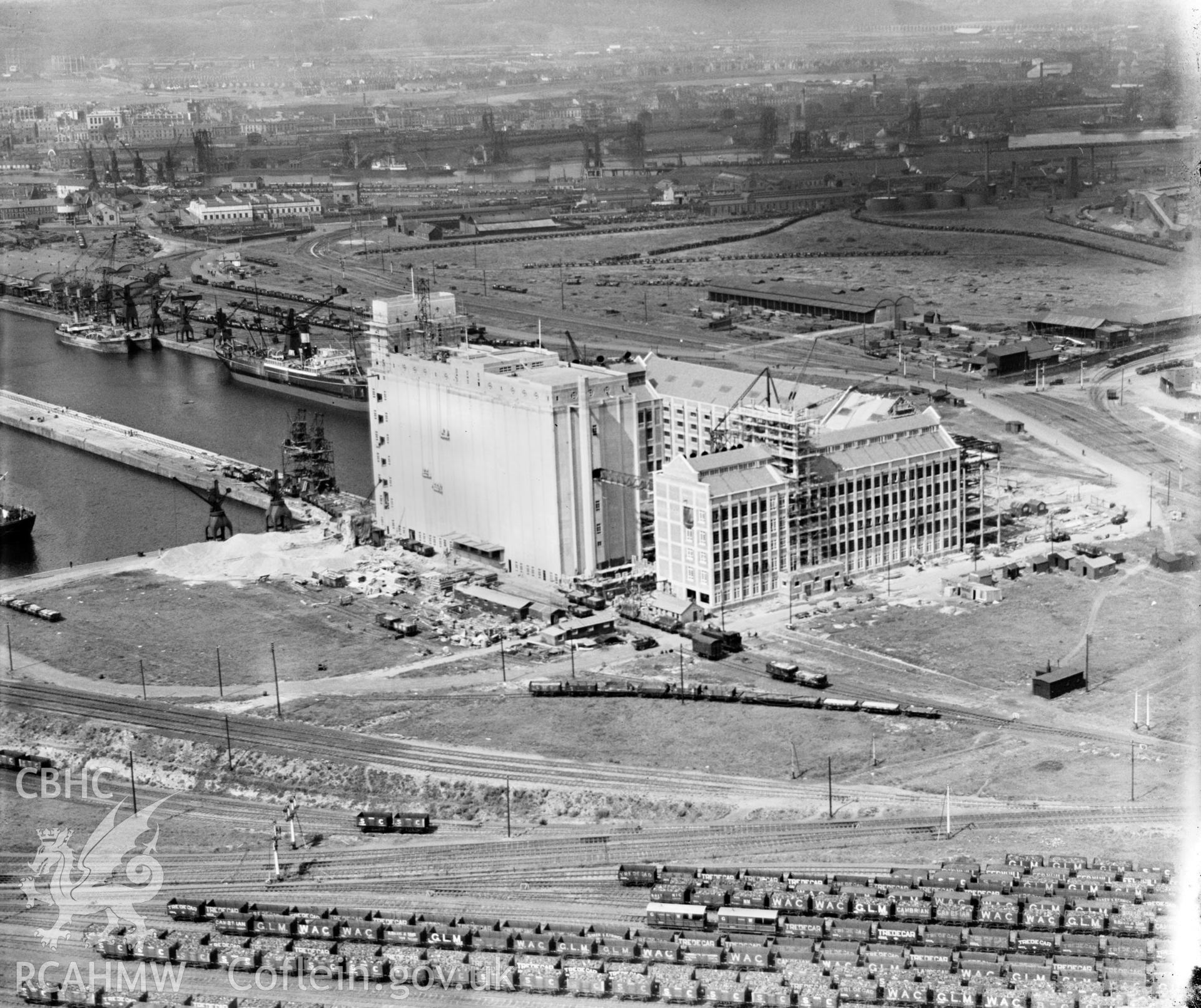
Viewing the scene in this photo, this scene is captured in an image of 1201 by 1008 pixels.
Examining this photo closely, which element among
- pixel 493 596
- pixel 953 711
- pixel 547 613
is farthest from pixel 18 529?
pixel 953 711

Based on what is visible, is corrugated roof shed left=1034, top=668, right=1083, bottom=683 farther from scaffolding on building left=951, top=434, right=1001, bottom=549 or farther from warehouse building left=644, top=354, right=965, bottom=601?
scaffolding on building left=951, top=434, right=1001, bottom=549

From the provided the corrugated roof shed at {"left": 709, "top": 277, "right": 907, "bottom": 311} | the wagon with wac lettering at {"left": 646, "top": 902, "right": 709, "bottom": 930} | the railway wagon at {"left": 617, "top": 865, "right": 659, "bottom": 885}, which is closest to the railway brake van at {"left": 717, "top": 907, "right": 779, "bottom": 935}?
the wagon with wac lettering at {"left": 646, "top": 902, "right": 709, "bottom": 930}

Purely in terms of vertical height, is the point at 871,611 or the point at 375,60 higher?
the point at 375,60

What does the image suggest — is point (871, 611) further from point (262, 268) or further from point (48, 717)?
point (262, 268)

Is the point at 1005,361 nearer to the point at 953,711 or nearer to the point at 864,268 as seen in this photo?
the point at 864,268

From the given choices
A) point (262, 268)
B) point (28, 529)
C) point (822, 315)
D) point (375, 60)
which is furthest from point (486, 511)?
point (375, 60)

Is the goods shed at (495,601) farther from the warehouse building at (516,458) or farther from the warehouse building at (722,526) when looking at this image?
the warehouse building at (722,526)
